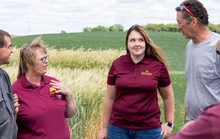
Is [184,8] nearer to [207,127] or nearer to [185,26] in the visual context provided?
[185,26]

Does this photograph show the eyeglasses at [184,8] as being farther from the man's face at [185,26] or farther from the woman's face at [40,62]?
the woman's face at [40,62]

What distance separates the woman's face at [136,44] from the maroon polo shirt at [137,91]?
9 cm

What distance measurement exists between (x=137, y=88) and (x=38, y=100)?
2.96ft

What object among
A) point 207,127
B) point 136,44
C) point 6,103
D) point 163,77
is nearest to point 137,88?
point 163,77

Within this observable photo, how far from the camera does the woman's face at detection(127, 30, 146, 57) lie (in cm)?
391

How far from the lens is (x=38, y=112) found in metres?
3.40

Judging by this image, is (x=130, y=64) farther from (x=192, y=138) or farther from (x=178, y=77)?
(x=178, y=77)

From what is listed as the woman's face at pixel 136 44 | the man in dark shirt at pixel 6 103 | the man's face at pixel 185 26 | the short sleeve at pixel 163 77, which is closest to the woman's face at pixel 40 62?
the man in dark shirt at pixel 6 103

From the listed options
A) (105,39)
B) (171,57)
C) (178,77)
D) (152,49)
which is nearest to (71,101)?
(152,49)

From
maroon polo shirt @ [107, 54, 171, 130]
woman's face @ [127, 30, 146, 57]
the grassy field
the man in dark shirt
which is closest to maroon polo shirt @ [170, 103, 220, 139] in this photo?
the man in dark shirt

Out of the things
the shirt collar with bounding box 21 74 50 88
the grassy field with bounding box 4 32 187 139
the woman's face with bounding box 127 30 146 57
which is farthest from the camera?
the grassy field with bounding box 4 32 187 139

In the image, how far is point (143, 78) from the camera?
3857 millimetres

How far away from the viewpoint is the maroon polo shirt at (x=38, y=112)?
134 inches

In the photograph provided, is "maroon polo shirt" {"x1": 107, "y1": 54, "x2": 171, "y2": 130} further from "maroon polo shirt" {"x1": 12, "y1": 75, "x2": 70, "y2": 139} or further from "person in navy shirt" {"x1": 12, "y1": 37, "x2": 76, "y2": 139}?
"maroon polo shirt" {"x1": 12, "y1": 75, "x2": 70, "y2": 139}
